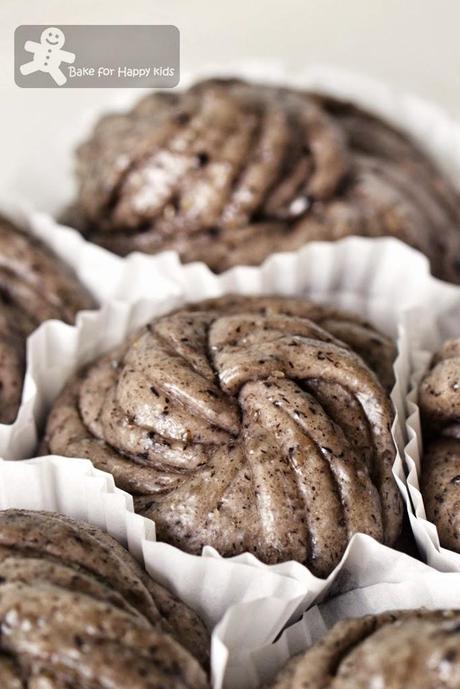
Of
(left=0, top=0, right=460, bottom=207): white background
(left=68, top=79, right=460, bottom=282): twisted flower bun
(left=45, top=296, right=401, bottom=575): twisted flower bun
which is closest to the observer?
(left=45, top=296, right=401, bottom=575): twisted flower bun

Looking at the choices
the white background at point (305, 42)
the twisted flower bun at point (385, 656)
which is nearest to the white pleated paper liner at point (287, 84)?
the white background at point (305, 42)

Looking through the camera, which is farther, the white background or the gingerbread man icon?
the white background

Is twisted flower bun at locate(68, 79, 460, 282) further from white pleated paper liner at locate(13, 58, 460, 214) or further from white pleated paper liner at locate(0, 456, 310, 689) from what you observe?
white pleated paper liner at locate(0, 456, 310, 689)

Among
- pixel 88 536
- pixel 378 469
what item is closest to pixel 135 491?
pixel 88 536

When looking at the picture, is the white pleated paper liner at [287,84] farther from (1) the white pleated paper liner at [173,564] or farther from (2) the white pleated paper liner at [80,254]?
(1) the white pleated paper liner at [173,564]

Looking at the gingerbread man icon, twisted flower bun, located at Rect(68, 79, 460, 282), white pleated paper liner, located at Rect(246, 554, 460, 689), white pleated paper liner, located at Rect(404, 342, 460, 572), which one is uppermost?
the gingerbread man icon

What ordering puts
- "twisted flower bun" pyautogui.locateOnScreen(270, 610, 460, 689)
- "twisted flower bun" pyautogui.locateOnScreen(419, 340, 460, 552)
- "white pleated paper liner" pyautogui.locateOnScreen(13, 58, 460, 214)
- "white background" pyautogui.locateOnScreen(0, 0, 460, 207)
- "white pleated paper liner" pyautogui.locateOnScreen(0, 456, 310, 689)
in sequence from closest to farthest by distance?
1. "twisted flower bun" pyautogui.locateOnScreen(270, 610, 460, 689)
2. "white pleated paper liner" pyautogui.locateOnScreen(0, 456, 310, 689)
3. "twisted flower bun" pyautogui.locateOnScreen(419, 340, 460, 552)
4. "white pleated paper liner" pyautogui.locateOnScreen(13, 58, 460, 214)
5. "white background" pyautogui.locateOnScreen(0, 0, 460, 207)

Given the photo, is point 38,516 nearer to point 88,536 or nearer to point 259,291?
point 88,536

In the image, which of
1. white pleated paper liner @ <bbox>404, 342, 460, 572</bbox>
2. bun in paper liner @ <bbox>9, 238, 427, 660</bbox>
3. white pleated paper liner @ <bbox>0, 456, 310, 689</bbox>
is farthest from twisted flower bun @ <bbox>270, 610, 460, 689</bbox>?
bun in paper liner @ <bbox>9, 238, 427, 660</bbox>

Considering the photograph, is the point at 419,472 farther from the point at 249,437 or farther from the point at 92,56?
the point at 92,56
